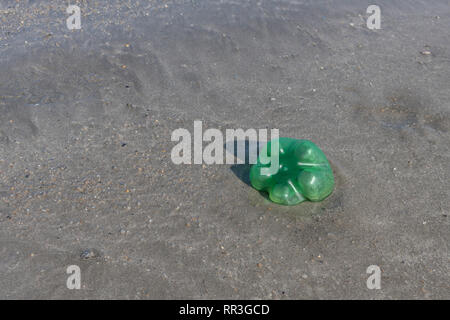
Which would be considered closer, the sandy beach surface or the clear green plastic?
the sandy beach surface

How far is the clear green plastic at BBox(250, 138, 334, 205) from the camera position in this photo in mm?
3219

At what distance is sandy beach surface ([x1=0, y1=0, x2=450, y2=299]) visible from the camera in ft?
9.57

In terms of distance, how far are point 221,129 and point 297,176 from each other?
3.64 ft

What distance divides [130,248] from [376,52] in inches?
150

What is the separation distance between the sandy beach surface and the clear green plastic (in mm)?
106

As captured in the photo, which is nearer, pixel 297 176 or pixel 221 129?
pixel 297 176

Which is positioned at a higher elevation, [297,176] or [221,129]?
[221,129]

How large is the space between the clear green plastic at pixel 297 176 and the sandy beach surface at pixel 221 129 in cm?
11

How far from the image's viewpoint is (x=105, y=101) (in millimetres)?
4371

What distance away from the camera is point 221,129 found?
13.4 feet

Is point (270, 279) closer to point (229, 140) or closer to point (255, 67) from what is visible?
point (229, 140)

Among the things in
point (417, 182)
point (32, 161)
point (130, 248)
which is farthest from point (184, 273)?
point (417, 182)

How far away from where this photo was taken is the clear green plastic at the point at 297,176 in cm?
322
